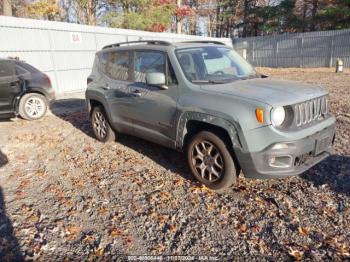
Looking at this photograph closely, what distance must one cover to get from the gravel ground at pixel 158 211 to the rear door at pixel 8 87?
8.83 feet

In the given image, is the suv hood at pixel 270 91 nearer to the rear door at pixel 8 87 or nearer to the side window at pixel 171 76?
the side window at pixel 171 76

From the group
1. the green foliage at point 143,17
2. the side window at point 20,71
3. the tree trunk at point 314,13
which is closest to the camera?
the side window at point 20,71

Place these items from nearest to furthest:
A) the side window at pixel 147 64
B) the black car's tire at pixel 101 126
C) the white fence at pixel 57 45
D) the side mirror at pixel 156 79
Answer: the side mirror at pixel 156 79
the side window at pixel 147 64
the black car's tire at pixel 101 126
the white fence at pixel 57 45

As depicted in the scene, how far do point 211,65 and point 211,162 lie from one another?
4.75 feet

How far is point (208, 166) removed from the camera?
383 centimetres

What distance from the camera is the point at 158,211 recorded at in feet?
11.3

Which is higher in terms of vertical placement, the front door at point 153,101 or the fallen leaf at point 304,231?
the front door at point 153,101

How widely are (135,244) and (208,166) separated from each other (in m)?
1.41

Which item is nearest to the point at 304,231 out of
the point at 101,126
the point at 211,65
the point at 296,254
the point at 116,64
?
the point at 296,254

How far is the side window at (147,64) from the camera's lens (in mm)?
4340

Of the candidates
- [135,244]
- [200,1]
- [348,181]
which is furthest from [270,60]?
[135,244]

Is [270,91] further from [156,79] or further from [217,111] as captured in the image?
[156,79]

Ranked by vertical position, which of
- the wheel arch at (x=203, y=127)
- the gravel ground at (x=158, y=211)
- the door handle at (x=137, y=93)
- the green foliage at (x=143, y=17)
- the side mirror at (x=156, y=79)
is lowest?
the gravel ground at (x=158, y=211)

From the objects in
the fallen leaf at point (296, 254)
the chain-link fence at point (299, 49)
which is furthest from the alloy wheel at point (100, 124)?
the chain-link fence at point (299, 49)
